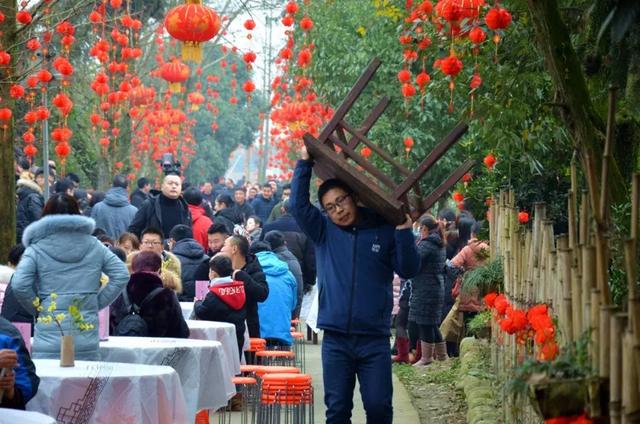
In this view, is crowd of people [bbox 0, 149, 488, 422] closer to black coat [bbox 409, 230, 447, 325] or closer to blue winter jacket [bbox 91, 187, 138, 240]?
black coat [bbox 409, 230, 447, 325]

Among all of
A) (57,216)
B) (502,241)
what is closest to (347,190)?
(57,216)

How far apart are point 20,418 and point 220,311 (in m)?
6.85

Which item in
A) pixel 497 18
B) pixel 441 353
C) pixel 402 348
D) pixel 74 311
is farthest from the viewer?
pixel 402 348

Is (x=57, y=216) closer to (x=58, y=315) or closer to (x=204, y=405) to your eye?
(x=58, y=315)

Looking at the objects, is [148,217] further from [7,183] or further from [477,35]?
[477,35]

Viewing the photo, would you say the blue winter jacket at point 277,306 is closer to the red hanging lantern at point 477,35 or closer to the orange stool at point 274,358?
the orange stool at point 274,358

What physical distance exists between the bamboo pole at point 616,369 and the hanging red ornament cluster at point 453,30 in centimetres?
529

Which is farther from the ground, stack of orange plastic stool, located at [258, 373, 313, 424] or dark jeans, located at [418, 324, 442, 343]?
dark jeans, located at [418, 324, 442, 343]

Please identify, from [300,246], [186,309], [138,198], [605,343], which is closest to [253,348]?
[186,309]

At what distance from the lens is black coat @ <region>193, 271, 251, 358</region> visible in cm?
1359

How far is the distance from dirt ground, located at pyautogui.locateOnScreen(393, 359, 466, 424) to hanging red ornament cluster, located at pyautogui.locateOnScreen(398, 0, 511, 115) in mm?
3289

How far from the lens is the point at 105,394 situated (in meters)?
8.90

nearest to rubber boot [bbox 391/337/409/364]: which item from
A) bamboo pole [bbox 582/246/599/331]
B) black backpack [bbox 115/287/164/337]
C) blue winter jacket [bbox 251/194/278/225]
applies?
black backpack [bbox 115/287/164/337]

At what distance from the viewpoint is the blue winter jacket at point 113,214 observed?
2002 cm
